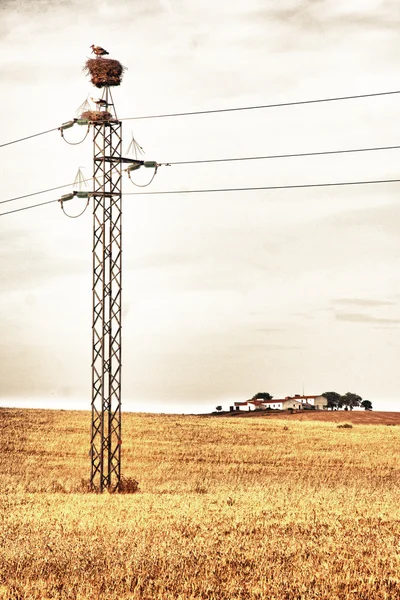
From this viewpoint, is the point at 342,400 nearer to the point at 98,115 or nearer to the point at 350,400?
the point at 350,400

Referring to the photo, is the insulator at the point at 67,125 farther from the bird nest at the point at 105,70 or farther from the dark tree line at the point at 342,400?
the dark tree line at the point at 342,400

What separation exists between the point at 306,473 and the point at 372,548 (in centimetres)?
2224

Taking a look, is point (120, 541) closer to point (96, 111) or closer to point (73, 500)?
point (73, 500)

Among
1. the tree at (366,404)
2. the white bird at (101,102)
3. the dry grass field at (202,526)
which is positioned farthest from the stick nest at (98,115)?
the tree at (366,404)

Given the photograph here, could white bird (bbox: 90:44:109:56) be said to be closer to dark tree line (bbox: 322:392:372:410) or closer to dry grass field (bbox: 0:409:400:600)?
dry grass field (bbox: 0:409:400:600)

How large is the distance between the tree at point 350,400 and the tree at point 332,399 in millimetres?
907

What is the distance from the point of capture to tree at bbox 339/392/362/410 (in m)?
180

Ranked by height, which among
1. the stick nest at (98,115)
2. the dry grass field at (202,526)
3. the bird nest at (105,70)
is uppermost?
the bird nest at (105,70)

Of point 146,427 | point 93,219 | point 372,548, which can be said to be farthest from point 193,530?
point 146,427

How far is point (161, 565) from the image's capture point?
46.6ft

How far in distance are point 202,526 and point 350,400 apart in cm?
16477

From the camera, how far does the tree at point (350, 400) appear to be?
17988cm

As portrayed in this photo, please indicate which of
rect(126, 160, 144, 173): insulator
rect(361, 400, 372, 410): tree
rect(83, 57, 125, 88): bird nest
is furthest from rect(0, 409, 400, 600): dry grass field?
rect(361, 400, 372, 410): tree

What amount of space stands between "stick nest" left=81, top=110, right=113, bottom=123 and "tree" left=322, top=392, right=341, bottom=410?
152 metres
